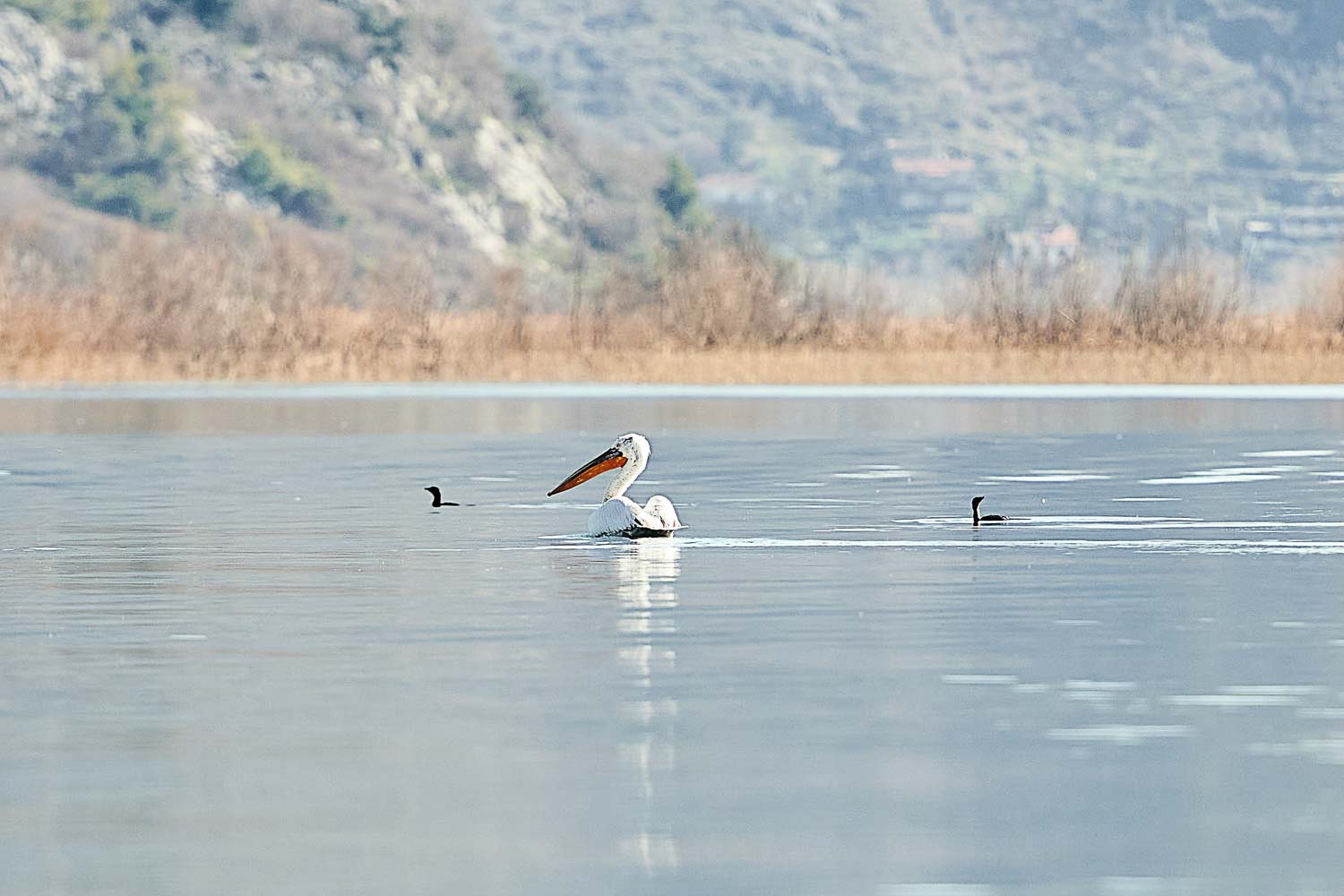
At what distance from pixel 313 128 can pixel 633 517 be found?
7892 cm

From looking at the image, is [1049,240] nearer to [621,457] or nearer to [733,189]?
[733,189]

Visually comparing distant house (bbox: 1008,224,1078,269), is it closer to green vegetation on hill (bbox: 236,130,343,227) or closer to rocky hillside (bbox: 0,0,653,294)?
rocky hillside (bbox: 0,0,653,294)

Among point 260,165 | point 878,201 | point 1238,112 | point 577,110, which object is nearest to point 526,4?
point 577,110

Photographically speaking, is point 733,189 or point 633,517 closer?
point 633,517

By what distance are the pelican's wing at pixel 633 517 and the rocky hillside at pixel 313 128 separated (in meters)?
66.5

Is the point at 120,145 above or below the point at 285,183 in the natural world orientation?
above

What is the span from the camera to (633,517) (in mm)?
18469

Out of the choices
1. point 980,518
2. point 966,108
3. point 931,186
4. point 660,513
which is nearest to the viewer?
point 660,513

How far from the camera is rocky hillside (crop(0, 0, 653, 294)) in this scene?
87438mm

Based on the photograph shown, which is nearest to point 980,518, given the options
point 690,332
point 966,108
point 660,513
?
point 660,513

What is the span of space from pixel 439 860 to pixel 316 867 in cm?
32

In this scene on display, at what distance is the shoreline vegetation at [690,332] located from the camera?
150 ft

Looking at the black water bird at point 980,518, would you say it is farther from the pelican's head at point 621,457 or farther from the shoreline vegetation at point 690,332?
the shoreline vegetation at point 690,332

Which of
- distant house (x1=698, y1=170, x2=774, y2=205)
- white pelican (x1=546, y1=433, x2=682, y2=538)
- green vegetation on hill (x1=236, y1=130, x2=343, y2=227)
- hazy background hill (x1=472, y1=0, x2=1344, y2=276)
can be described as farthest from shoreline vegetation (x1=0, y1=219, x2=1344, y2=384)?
distant house (x1=698, y1=170, x2=774, y2=205)
